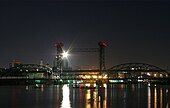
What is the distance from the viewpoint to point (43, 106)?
8281 centimetres

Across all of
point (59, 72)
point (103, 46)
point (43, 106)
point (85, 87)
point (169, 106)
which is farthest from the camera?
point (59, 72)

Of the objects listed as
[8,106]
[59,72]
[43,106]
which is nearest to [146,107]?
[43,106]

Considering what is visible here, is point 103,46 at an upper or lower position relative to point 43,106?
upper

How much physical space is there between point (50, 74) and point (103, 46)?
35032 millimetres

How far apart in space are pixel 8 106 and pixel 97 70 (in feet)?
348

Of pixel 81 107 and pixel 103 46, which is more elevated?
pixel 103 46

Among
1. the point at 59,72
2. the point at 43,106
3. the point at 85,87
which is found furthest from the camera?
the point at 59,72

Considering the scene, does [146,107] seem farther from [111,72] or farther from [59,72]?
[59,72]

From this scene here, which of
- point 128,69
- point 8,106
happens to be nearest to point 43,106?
point 8,106

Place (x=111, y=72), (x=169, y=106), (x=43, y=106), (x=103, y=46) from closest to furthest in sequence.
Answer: (x=169, y=106) → (x=43, y=106) → (x=103, y=46) → (x=111, y=72)

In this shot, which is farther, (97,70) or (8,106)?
(97,70)

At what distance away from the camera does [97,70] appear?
618ft

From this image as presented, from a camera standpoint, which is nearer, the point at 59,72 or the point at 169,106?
the point at 169,106

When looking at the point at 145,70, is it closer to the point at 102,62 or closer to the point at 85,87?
the point at 102,62
